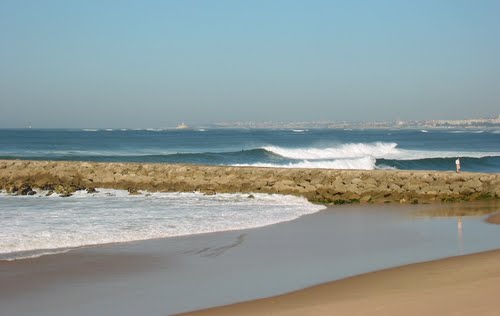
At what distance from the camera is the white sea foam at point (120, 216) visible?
36.1ft

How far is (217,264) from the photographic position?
30.2 feet

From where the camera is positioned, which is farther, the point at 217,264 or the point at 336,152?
the point at 336,152

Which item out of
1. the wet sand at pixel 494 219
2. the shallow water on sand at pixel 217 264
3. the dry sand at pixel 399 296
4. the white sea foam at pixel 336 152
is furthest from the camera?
the white sea foam at pixel 336 152

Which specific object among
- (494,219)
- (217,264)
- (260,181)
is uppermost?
(260,181)

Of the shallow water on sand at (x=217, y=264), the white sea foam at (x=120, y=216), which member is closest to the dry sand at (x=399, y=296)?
the shallow water on sand at (x=217, y=264)

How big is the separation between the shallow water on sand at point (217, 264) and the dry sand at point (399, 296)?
397 mm

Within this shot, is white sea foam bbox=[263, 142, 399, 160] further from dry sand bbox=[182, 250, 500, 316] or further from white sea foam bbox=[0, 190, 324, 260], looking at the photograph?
dry sand bbox=[182, 250, 500, 316]

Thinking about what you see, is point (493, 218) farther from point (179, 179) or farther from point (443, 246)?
point (179, 179)

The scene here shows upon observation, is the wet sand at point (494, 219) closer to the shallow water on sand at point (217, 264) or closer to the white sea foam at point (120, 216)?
the shallow water on sand at point (217, 264)

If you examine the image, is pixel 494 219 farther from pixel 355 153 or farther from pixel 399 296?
pixel 355 153

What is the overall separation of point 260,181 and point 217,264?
11.4 m

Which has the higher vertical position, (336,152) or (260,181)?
(260,181)

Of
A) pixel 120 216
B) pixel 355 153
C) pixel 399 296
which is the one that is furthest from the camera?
pixel 355 153

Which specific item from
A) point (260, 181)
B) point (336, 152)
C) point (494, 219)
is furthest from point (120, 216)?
point (336, 152)
